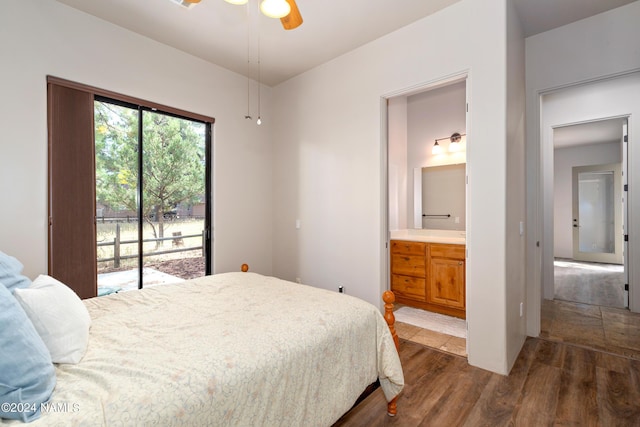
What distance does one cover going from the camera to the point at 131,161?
2.92 m

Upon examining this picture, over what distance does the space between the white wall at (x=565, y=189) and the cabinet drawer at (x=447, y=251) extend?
522 centimetres

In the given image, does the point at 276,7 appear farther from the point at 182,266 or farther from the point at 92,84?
the point at 182,266

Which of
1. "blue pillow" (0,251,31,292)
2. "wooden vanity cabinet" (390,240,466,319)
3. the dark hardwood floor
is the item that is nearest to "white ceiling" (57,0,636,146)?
"blue pillow" (0,251,31,292)

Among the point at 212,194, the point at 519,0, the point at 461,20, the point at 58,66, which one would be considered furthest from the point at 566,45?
the point at 58,66

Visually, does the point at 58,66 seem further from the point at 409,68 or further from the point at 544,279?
the point at 544,279

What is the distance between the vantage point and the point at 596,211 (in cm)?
643

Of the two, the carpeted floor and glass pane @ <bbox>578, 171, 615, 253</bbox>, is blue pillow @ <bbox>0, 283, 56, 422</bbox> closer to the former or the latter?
the carpeted floor

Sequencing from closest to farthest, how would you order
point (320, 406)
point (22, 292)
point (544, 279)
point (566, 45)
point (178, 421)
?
point (178, 421) → point (22, 292) → point (320, 406) → point (566, 45) → point (544, 279)

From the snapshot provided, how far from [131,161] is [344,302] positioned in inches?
100

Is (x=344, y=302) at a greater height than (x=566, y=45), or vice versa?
(x=566, y=45)

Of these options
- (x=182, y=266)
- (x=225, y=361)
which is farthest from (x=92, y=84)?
(x=225, y=361)

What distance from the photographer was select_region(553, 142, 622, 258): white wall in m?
6.66

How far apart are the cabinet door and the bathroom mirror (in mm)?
789

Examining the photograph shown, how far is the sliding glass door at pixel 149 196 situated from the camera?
276 centimetres
